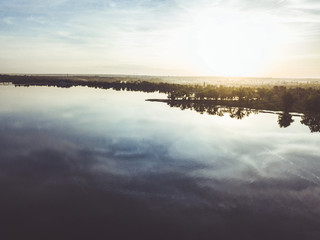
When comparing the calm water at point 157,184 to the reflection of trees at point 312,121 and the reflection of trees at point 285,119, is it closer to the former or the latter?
the reflection of trees at point 312,121

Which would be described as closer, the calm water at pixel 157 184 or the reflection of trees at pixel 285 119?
the calm water at pixel 157 184

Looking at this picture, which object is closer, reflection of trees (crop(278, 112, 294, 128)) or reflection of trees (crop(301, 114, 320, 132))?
reflection of trees (crop(301, 114, 320, 132))

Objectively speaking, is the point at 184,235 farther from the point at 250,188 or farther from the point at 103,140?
the point at 103,140

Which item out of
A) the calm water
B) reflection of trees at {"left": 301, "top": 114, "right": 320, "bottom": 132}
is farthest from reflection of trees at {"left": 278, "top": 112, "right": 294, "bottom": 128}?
the calm water

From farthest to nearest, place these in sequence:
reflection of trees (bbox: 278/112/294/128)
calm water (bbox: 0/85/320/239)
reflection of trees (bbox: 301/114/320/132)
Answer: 1. reflection of trees (bbox: 278/112/294/128)
2. reflection of trees (bbox: 301/114/320/132)
3. calm water (bbox: 0/85/320/239)

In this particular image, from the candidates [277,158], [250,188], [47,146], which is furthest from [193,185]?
[47,146]

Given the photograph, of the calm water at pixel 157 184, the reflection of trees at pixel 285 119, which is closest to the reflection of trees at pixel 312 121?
the reflection of trees at pixel 285 119

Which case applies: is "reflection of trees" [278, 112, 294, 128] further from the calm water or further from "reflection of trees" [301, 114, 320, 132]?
the calm water
